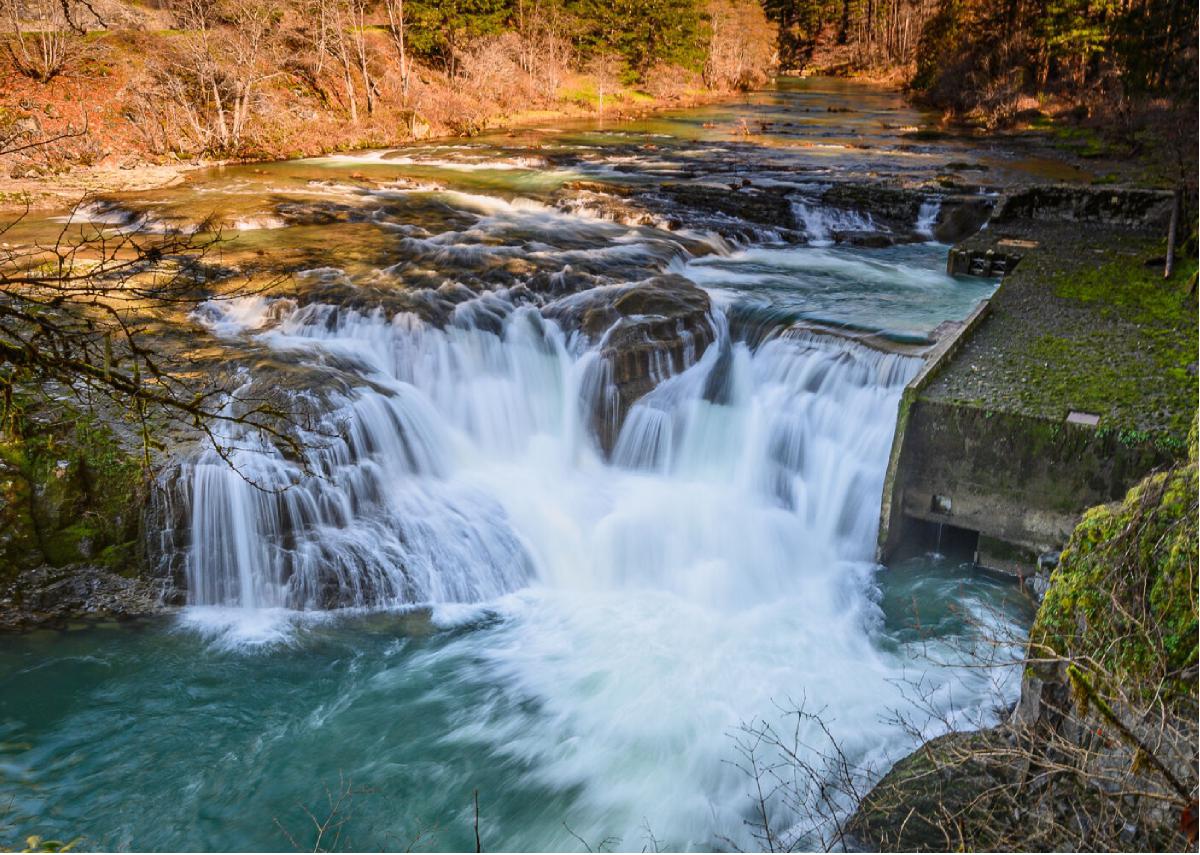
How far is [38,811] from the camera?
6.43 m

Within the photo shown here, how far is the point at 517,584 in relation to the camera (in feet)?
31.9

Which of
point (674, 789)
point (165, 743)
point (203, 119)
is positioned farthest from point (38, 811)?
point (203, 119)

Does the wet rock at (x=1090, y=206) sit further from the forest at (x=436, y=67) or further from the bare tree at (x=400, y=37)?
the bare tree at (x=400, y=37)

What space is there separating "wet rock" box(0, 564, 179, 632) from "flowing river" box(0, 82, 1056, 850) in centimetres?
23

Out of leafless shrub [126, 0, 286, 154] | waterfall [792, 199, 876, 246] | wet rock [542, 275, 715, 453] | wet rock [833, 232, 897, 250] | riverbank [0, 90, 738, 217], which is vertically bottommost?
wet rock [542, 275, 715, 453]

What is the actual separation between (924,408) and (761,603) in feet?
9.01

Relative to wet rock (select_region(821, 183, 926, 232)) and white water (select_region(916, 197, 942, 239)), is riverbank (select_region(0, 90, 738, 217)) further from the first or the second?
white water (select_region(916, 197, 942, 239))

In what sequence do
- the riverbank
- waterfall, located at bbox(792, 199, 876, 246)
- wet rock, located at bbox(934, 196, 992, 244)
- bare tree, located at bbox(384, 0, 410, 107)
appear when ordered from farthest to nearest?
1. bare tree, located at bbox(384, 0, 410, 107)
2. the riverbank
3. waterfall, located at bbox(792, 199, 876, 246)
4. wet rock, located at bbox(934, 196, 992, 244)

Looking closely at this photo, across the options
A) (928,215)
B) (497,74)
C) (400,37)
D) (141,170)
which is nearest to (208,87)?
(141,170)

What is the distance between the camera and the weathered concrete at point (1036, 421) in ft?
27.6

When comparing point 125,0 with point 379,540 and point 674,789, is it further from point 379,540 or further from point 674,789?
point 674,789

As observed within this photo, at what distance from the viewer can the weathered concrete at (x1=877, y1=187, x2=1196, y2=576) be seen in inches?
331

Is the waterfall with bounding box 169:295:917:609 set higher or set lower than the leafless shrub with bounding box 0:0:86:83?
lower

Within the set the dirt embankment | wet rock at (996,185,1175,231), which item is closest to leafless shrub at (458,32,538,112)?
the dirt embankment
